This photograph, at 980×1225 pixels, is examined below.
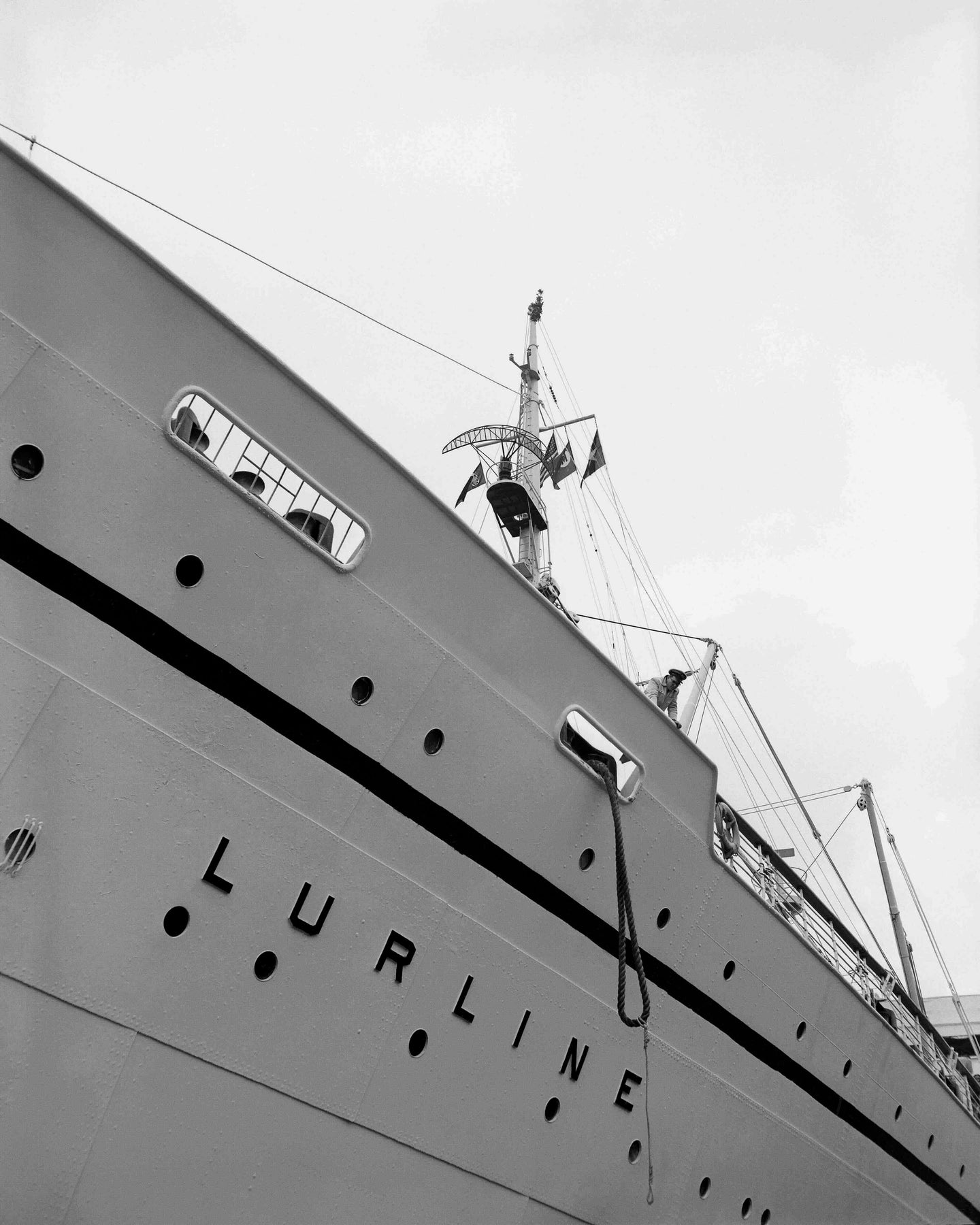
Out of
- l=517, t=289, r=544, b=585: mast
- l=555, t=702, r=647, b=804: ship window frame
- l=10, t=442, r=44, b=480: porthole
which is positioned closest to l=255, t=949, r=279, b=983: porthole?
l=555, t=702, r=647, b=804: ship window frame

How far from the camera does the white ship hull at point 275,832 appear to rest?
423 cm

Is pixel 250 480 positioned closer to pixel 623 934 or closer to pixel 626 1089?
pixel 623 934

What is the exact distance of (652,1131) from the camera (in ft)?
21.9

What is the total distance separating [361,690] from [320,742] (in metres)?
0.37

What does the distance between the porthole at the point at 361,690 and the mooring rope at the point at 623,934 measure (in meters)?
1.76

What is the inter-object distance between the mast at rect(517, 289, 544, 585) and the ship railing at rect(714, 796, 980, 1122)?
517cm

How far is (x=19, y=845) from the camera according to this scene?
409 centimetres

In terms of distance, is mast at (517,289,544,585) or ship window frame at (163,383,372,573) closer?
ship window frame at (163,383,372,573)

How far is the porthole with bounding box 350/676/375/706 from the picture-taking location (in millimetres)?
5184

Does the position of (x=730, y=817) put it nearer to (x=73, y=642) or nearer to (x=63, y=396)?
(x=73, y=642)

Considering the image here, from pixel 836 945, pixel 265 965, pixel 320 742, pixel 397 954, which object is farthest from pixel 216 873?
pixel 836 945

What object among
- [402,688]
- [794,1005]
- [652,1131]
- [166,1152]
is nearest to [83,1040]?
[166,1152]

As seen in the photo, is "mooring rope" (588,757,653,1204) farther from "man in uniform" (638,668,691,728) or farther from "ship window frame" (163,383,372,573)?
"man in uniform" (638,668,691,728)

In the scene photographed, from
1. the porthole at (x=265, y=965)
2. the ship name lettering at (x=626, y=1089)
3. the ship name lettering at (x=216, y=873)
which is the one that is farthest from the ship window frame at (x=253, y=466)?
the ship name lettering at (x=626, y=1089)
